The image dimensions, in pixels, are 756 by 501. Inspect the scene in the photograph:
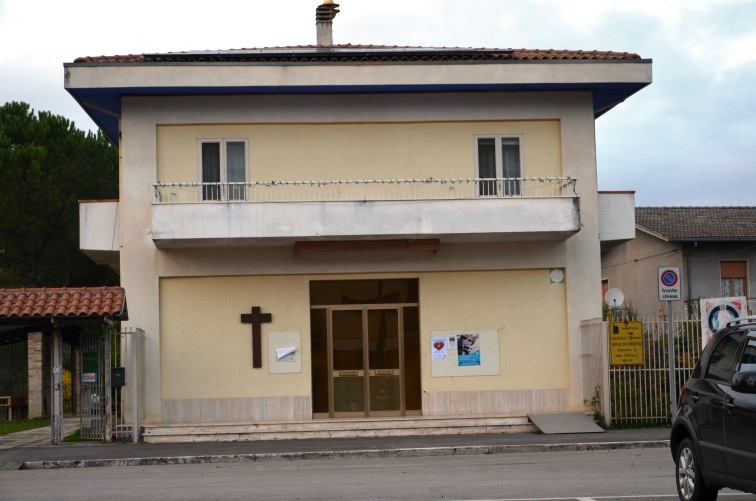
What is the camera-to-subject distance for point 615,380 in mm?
21953

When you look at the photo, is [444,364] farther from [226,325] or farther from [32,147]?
[32,147]

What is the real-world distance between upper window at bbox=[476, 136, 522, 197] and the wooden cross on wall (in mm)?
5169

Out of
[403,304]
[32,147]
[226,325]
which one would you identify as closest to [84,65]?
[226,325]

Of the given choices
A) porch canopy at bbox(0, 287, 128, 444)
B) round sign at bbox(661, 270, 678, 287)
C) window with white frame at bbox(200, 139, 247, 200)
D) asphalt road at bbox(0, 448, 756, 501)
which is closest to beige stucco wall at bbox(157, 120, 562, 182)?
window with white frame at bbox(200, 139, 247, 200)

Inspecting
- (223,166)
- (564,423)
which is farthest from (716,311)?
(223,166)

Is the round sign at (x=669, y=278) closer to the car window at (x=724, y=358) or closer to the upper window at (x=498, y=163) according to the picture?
the upper window at (x=498, y=163)

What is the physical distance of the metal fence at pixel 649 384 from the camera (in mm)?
21828

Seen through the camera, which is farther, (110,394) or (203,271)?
(203,271)

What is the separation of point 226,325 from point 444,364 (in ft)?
15.0

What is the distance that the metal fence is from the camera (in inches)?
859

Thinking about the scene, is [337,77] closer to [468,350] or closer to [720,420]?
[468,350]

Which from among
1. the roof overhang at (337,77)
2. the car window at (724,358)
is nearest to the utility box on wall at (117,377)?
the roof overhang at (337,77)

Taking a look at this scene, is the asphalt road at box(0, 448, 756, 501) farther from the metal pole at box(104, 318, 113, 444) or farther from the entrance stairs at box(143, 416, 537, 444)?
the metal pole at box(104, 318, 113, 444)

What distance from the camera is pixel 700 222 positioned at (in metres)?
41.0
